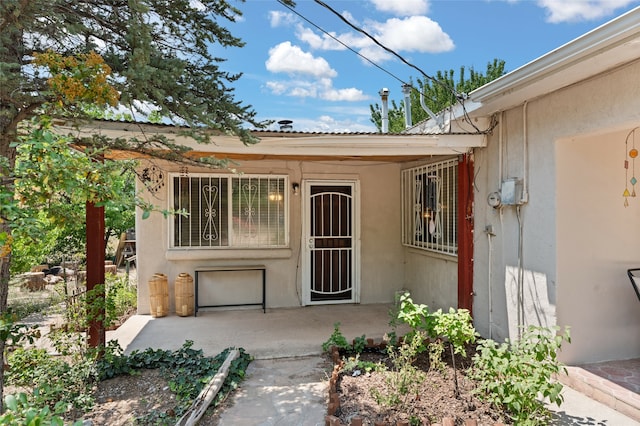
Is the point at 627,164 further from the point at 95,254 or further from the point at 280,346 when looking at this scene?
the point at 95,254

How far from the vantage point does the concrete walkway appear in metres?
3.39

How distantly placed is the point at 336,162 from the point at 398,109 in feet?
50.3

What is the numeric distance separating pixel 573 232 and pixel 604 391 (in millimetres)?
1528

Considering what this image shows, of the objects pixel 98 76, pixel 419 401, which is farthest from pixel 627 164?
pixel 98 76

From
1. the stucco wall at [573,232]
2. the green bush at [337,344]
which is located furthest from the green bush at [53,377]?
the stucco wall at [573,232]

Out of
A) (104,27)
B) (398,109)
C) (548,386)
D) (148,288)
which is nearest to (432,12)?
(104,27)

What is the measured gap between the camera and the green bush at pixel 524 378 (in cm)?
291

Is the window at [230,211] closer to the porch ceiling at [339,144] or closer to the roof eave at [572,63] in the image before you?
the porch ceiling at [339,144]

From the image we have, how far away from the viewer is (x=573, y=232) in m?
4.07

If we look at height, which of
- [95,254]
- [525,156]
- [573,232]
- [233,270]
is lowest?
[233,270]

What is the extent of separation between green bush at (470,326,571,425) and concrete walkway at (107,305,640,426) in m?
0.45

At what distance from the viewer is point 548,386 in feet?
9.50

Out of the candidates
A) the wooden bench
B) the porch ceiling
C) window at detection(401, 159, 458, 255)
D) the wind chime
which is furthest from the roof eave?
the wooden bench

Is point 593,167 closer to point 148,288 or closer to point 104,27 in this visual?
point 104,27
